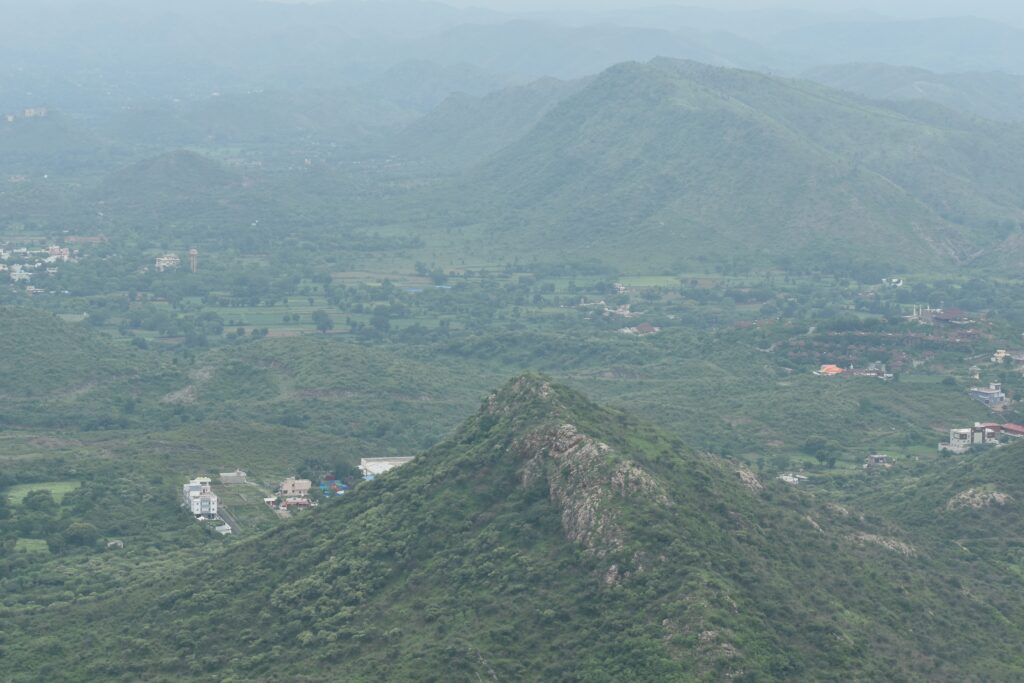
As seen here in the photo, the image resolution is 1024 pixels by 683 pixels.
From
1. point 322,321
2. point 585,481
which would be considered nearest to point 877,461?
point 585,481

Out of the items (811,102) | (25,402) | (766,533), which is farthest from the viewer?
(811,102)

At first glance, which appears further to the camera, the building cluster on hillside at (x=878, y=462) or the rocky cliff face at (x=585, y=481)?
the building cluster on hillside at (x=878, y=462)

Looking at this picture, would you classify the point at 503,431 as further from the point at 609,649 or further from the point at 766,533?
the point at 609,649

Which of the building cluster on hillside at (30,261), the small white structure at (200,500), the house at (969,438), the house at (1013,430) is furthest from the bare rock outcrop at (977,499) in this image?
the building cluster on hillside at (30,261)

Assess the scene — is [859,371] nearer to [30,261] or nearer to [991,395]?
[991,395]

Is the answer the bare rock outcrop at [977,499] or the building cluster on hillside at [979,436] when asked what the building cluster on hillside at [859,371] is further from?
the bare rock outcrop at [977,499]

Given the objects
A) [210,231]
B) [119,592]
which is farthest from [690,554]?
[210,231]
